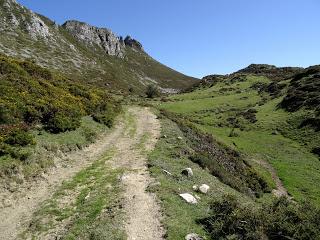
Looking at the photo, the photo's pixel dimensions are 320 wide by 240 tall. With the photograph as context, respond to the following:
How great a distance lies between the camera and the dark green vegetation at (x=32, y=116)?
68.2 ft

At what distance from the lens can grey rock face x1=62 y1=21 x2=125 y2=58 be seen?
182913mm

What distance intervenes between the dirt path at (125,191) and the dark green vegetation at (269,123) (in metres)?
14.3

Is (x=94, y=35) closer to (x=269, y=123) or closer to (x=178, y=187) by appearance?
(x=269, y=123)

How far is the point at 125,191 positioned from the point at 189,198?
3146 mm

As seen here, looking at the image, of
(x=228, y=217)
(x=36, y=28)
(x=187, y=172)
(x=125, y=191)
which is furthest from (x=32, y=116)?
(x=36, y=28)

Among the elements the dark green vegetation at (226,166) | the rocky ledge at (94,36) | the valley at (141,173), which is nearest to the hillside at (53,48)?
the rocky ledge at (94,36)

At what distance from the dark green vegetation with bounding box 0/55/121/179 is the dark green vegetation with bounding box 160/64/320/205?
17092 millimetres

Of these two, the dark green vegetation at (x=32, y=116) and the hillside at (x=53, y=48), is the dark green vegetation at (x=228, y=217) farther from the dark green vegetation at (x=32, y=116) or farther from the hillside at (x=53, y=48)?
the hillside at (x=53, y=48)

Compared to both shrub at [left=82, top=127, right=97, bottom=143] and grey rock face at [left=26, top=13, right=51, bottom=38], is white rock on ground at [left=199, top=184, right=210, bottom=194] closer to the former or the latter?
shrub at [left=82, top=127, right=97, bottom=143]

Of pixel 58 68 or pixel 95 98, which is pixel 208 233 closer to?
pixel 95 98

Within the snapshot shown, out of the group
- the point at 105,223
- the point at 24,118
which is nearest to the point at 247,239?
the point at 105,223

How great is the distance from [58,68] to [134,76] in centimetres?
6574

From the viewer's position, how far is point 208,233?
14.2 m

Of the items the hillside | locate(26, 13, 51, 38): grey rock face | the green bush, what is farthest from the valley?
locate(26, 13, 51, 38): grey rock face
